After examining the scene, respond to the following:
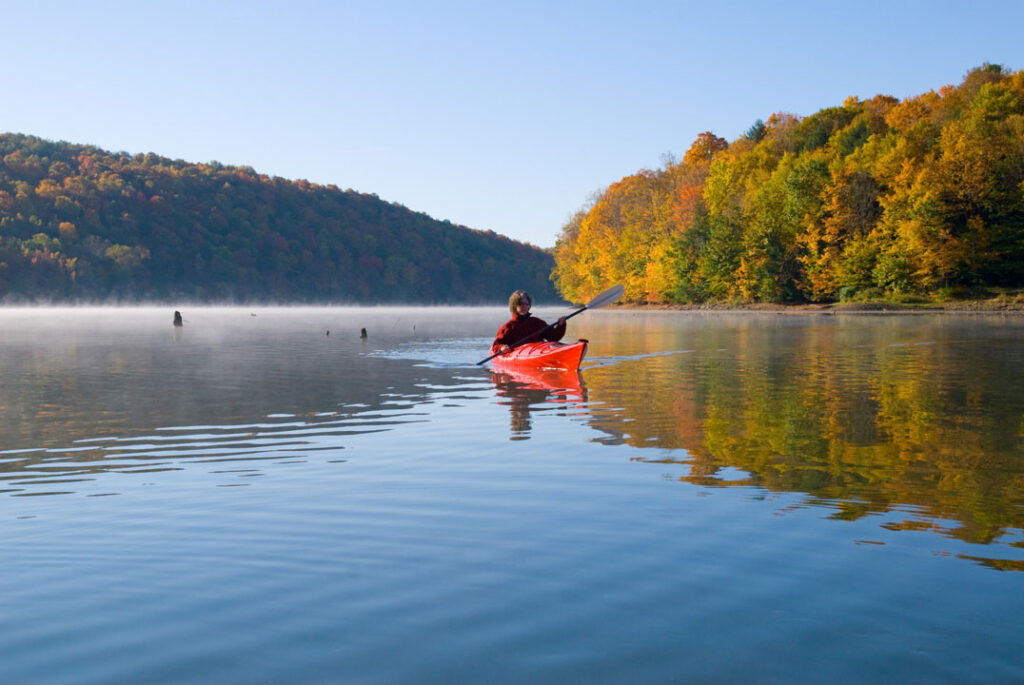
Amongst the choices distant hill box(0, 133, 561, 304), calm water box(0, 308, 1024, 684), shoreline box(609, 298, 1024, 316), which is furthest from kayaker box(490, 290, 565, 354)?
distant hill box(0, 133, 561, 304)

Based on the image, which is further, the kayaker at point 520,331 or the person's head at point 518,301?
the kayaker at point 520,331

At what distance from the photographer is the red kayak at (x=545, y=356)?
21.3m

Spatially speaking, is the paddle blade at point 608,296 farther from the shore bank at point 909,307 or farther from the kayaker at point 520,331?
the shore bank at point 909,307

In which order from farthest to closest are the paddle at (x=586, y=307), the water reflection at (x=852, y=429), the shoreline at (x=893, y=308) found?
1. the shoreline at (x=893, y=308)
2. the paddle at (x=586, y=307)
3. the water reflection at (x=852, y=429)

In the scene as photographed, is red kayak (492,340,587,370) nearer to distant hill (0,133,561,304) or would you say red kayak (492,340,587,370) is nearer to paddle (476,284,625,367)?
paddle (476,284,625,367)

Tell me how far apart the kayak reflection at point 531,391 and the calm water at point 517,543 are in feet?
0.75

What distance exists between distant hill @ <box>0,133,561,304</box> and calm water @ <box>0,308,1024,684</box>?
130507mm

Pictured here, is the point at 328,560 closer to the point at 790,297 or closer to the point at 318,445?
the point at 318,445

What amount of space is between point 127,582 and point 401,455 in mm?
4998

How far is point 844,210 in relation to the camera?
7888cm

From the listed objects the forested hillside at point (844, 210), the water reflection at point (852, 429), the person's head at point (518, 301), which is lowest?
the water reflection at point (852, 429)

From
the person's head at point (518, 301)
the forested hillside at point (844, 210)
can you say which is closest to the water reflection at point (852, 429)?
the person's head at point (518, 301)

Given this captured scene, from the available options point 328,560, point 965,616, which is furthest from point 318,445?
point 965,616

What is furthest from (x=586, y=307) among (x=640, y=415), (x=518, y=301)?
(x=640, y=415)
